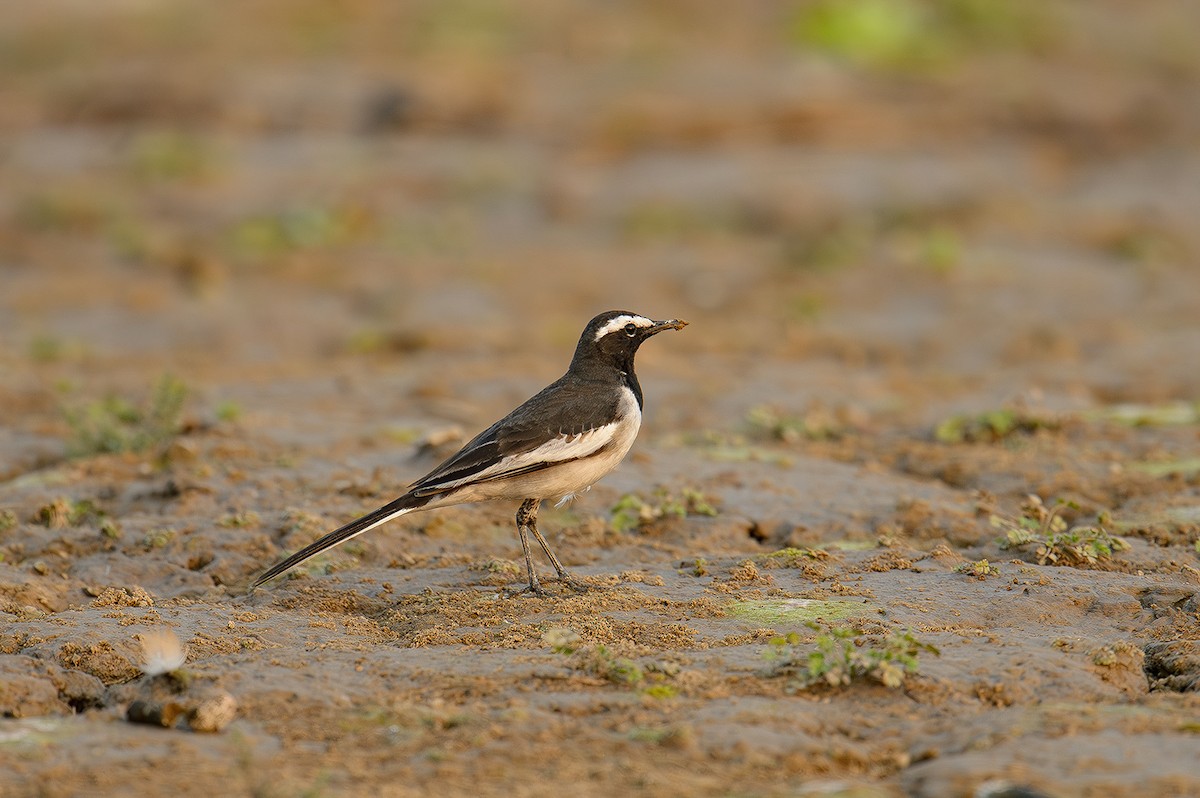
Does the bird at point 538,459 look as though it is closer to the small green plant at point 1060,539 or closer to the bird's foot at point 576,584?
the bird's foot at point 576,584

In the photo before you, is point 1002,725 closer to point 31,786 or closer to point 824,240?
point 31,786

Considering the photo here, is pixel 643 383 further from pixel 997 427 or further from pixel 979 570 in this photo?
pixel 979 570

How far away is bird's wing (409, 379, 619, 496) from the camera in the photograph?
7156mm

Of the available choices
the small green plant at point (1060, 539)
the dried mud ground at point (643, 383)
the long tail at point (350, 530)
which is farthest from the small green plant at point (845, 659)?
the long tail at point (350, 530)

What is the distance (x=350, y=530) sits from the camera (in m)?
6.83

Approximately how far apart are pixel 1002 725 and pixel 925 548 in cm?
268

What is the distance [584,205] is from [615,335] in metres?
10.7

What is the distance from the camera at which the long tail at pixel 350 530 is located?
6.73 metres

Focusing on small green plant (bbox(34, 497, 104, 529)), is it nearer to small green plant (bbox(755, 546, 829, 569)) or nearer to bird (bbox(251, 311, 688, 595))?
bird (bbox(251, 311, 688, 595))

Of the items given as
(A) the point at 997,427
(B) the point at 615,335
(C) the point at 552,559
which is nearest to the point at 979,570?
(C) the point at 552,559

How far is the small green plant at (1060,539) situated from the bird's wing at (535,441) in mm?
2313

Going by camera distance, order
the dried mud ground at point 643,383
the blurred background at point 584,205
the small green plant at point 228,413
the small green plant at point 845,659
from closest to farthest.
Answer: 1. the dried mud ground at point 643,383
2. the small green plant at point 845,659
3. the small green plant at point 228,413
4. the blurred background at point 584,205

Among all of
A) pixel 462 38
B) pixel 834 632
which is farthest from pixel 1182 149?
pixel 834 632

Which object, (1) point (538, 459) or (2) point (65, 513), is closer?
(1) point (538, 459)
